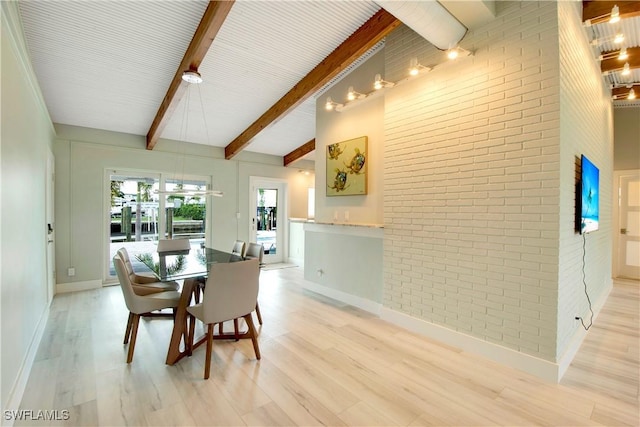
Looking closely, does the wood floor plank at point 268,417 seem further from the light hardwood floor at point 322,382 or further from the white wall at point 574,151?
the white wall at point 574,151

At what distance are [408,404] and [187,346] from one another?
193cm

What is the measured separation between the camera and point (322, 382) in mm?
2309

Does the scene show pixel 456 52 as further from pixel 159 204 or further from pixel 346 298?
pixel 159 204

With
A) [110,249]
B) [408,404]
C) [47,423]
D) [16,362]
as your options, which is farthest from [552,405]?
[110,249]

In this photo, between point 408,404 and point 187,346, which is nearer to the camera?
point 408,404

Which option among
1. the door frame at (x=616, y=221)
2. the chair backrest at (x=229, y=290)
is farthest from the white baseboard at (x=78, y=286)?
the door frame at (x=616, y=221)

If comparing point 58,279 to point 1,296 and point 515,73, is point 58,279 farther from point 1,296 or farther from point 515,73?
point 515,73

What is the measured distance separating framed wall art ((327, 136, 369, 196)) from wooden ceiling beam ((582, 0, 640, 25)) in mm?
2447

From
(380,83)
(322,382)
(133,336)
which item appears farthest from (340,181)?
(133,336)

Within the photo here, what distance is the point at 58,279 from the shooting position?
468 cm

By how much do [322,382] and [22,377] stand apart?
2.20 meters

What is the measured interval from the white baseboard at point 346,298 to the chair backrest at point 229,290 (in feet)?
5.99

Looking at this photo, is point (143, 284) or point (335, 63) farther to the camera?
point (335, 63)

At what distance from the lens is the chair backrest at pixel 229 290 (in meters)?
2.41
